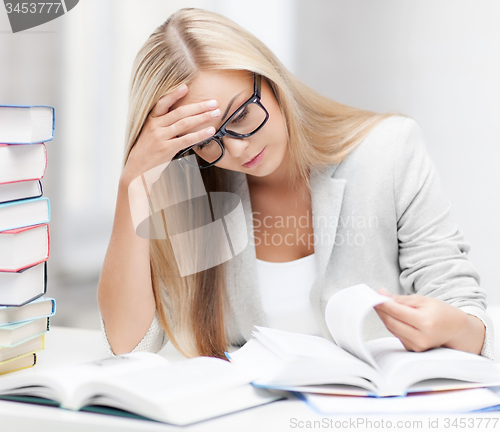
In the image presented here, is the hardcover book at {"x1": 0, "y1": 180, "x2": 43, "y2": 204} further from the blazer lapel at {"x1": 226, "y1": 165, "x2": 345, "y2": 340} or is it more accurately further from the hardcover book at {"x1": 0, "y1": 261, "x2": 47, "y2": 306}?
the blazer lapel at {"x1": 226, "y1": 165, "x2": 345, "y2": 340}

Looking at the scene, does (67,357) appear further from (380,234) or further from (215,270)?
(380,234)

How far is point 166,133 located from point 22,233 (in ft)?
1.17

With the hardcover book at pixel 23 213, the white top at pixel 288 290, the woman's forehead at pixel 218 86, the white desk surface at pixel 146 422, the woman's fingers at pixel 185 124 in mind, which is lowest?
the white top at pixel 288 290

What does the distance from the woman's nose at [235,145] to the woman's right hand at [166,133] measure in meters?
0.04

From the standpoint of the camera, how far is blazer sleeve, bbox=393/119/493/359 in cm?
101

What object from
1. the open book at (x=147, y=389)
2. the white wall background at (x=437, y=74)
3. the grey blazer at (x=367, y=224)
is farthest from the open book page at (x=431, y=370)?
the white wall background at (x=437, y=74)

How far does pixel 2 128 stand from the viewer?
844mm

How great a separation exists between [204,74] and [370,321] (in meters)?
0.73

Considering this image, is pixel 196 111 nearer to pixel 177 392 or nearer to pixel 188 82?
pixel 188 82

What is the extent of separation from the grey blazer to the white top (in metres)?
0.03

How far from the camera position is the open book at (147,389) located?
0.56 metres

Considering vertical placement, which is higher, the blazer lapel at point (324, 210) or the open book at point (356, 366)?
the blazer lapel at point (324, 210)

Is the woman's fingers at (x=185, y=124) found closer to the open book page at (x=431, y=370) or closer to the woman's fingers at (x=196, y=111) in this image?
the woman's fingers at (x=196, y=111)

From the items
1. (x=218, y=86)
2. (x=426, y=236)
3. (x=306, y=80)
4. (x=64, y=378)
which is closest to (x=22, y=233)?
(x=64, y=378)
